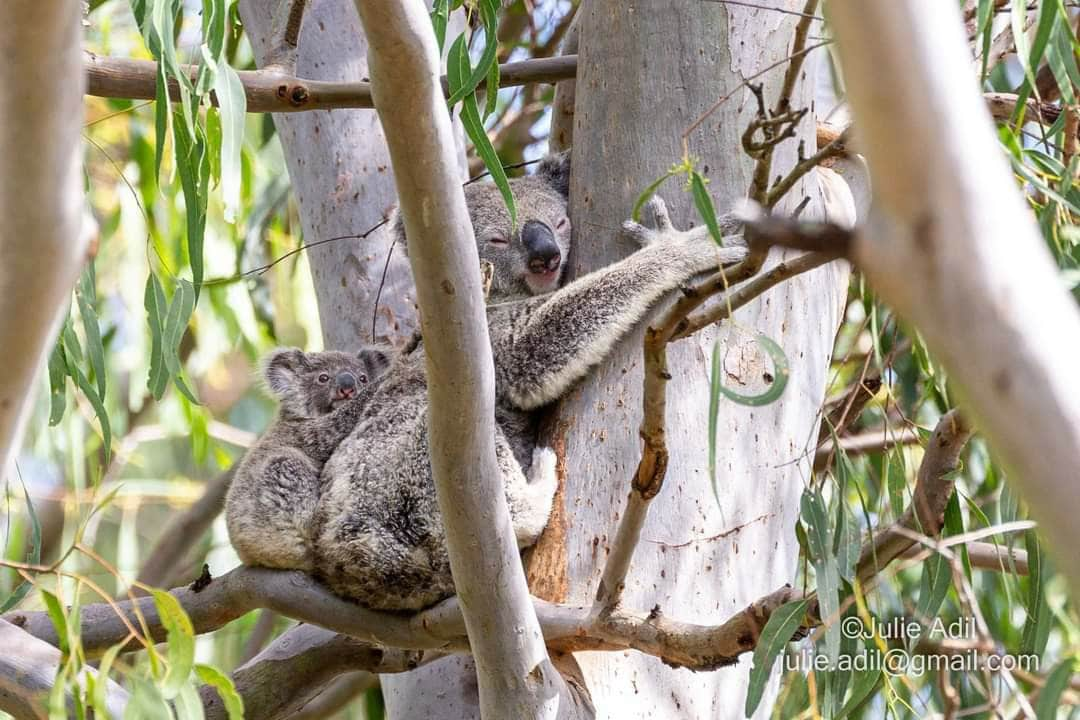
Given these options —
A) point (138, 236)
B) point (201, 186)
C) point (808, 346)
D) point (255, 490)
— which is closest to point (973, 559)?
point (808, 346)

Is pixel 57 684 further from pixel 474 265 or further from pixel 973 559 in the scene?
pixel 973 559

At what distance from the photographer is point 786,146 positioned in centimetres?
231

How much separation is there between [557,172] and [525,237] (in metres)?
0.32

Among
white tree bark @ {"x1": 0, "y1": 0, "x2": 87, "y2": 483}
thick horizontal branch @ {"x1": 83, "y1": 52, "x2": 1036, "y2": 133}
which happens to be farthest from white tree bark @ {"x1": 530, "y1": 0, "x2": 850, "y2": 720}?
white tree bark @ {"x1": 0, "y1": 0, "x2": 87, "y2": 483}

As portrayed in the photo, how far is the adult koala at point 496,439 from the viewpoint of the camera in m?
2.42

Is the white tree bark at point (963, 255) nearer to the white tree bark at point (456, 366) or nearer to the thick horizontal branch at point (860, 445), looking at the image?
the white tree bark at point (456, 366)

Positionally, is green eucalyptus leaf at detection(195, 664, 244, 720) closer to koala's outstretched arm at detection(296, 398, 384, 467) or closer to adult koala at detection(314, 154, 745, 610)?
adult koala at detection(314, 154, 745, 610)

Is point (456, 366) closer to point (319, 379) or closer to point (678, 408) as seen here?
point (678, 408)

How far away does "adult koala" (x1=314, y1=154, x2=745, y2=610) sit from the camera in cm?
242

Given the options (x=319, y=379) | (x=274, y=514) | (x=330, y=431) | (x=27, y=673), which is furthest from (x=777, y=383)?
(x=319, y=379)

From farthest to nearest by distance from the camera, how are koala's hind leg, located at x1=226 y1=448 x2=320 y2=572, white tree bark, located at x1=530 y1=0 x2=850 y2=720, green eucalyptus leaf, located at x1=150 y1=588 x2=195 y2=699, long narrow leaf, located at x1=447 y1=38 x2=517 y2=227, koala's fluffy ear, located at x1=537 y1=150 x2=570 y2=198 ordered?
koala's fluffy ear, located at x1=537 y1=150 x2=570 y2=198, koala's hind leg, located at x1=226 y1=448 x2=320 y2=572, white tree bark, located at x1=530 y1=0 x2=850 y2=720, long narrow leaf, located at x1=447 y1=38 x2=517 y2=227, green eucalyptus leaf, located at x1=150 y1=588 x2=195 y2=699

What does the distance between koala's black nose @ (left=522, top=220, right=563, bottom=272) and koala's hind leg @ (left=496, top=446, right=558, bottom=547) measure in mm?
705

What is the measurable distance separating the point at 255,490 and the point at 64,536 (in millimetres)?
2321

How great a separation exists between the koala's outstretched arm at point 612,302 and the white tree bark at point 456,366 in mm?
738
